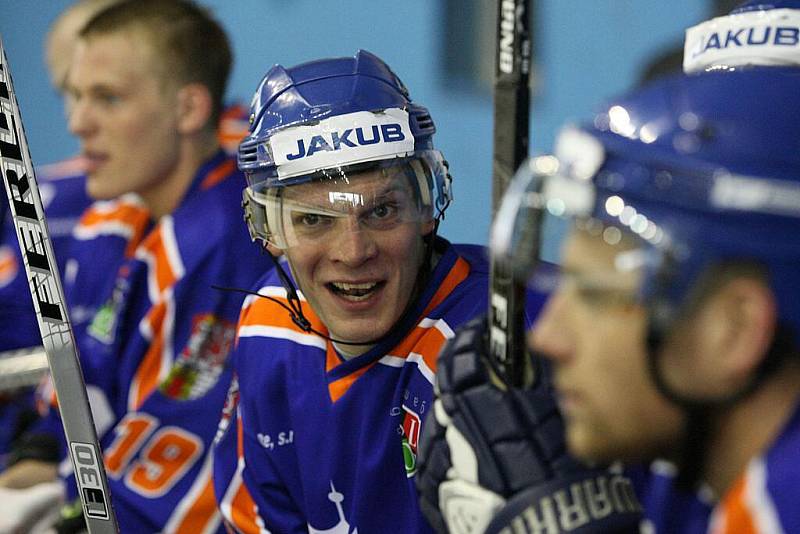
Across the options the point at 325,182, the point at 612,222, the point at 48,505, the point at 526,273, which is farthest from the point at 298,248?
the point at 48,505

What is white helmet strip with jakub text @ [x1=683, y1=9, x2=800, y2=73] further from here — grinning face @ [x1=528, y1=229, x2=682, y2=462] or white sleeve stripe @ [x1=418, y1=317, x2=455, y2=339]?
grinning face @ [x1=528, y1=229, x2=682, y2=462]

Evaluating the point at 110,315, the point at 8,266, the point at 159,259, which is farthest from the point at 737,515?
the point at 8,266

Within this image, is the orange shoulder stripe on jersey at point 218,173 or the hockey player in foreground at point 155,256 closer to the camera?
the hockey player in foreground at point 155,256

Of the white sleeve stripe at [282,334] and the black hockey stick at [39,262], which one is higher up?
the black hockey stick at [39,262]

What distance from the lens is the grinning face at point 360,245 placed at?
5.48ft

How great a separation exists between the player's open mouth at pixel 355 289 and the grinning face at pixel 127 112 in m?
1.46

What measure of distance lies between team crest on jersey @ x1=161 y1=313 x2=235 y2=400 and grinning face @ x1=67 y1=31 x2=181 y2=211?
0.54 meters

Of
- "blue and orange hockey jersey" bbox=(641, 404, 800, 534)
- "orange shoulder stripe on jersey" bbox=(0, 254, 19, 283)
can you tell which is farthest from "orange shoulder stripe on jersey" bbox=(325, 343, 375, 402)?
"orange shoulder stripe on jersey" bbox=(0, 254, 19, 283)

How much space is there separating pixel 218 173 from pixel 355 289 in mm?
1289

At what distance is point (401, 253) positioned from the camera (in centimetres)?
169

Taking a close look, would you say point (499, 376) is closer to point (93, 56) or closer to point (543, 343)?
point (543, 343)

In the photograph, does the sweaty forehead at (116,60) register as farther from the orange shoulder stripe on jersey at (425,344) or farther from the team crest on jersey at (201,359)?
the orange shoulder stripe on jersey at (425,344)

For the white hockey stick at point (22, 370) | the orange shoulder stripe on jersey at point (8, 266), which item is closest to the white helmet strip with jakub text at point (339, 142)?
the white hockey stick at point (22, 370)

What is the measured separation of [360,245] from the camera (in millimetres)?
1669
